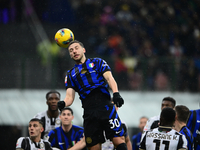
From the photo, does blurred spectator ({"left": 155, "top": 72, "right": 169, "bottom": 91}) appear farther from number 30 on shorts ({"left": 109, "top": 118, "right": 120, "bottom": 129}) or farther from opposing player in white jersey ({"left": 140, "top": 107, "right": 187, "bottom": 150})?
opposing player in white jersey ({"left": 140, "top": 107, "right": 187, "bottom": 150})

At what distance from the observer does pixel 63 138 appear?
7.15 metres

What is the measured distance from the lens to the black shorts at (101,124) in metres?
4.98

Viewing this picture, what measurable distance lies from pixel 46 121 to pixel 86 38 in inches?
254

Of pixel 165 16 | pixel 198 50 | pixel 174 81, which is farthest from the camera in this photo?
pixel 165 16

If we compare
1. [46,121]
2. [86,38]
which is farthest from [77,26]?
[46,121]

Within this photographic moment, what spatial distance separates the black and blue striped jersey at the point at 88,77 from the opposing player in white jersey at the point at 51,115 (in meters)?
2.09

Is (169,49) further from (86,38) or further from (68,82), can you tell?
(68,82)

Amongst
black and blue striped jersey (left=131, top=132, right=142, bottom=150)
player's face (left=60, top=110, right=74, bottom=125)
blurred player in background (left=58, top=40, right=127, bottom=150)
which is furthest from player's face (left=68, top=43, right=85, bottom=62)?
black and blue striped jersey (left=131, top=132, right=142, bottom=150)

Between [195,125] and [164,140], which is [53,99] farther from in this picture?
[164,140]

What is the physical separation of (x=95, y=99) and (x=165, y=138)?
3.41 ft

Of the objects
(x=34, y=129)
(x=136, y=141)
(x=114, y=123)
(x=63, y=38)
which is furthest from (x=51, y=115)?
(x=114, y=123)

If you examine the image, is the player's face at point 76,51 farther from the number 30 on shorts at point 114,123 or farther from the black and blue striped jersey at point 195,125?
the black and blue striped jersey at point 195,125

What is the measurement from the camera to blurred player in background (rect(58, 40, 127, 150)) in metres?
4.99

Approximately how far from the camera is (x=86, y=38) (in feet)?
44.3
